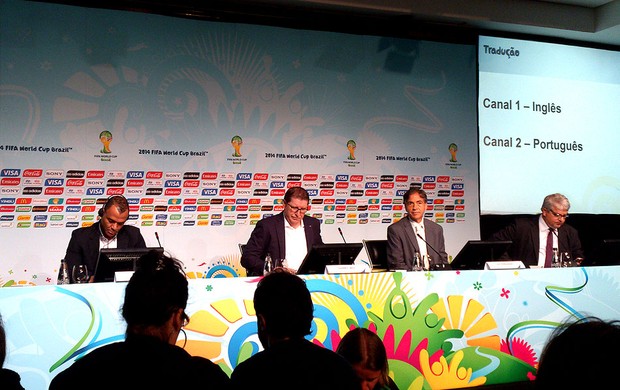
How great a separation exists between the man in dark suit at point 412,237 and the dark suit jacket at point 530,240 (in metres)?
0.76

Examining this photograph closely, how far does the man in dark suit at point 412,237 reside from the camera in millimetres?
4941

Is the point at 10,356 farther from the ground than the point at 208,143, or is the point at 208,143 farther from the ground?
the point at 208,143

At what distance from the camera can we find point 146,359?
1.69m

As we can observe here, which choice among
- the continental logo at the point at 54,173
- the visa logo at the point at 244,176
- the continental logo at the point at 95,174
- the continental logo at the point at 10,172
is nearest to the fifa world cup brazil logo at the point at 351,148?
the visa logo at the point at 244,176

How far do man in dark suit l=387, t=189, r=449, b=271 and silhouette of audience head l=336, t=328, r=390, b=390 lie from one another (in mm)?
2011

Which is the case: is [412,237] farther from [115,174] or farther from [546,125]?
[546,125]

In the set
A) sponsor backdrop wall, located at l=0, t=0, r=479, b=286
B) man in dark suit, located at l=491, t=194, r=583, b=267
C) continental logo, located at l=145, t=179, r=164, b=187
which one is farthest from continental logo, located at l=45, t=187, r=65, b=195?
man in dark suit, located at l=491, t=194, r=583, b=267

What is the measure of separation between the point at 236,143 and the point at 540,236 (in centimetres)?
262

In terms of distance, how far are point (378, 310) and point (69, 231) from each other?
2.79 meters

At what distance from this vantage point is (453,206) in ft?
21.7

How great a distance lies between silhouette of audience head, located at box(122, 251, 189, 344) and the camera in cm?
190

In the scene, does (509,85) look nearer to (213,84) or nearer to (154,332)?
(213,84)

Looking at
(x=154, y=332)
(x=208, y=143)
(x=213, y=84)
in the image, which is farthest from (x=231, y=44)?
(x=154, y=332)

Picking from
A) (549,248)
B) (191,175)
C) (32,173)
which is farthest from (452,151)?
(32,173)
